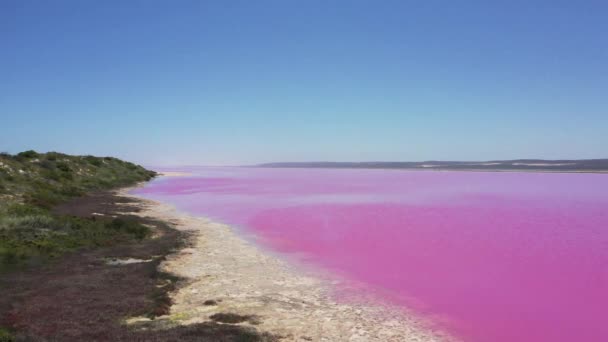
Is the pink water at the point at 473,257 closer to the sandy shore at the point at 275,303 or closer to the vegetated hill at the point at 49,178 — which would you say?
the sandy shore at the point at 275,303

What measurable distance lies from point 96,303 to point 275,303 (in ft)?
15.5

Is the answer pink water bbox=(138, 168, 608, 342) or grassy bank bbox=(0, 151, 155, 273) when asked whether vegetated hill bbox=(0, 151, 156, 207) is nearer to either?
grassy bank bbox=(0, 151, 155, 273)

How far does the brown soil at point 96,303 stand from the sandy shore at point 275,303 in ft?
1.87

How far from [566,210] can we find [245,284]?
1150 inches

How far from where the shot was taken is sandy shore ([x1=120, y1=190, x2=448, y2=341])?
10.6 meters

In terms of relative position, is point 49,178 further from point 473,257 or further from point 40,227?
point 473,257

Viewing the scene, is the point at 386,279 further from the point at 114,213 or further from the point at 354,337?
the point at 114,213

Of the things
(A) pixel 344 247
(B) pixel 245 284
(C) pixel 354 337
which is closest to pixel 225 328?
(C) pixel 354 337

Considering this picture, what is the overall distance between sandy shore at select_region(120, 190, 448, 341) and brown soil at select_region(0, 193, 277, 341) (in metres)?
0.57

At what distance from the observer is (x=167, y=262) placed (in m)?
17.2

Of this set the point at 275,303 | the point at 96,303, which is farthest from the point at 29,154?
the point at 275,303

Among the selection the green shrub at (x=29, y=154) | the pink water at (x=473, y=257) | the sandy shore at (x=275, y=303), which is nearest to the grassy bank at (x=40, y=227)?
the sandy shore at (x=275, y=303)

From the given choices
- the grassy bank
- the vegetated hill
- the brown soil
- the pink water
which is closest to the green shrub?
the vegetated hill

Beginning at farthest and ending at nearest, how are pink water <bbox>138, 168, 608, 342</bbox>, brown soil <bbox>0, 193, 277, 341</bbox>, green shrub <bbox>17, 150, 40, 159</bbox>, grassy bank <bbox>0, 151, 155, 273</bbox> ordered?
green shrub <bbox>17, 150, 40, 159</bbox> → grassy bank <bbox>0, 151, 155, 273</bbox> → pink water <bbox>138, 168, 608, 342</bbox> → brown soil <bbox>0, 193, 277, 341</bbox>
